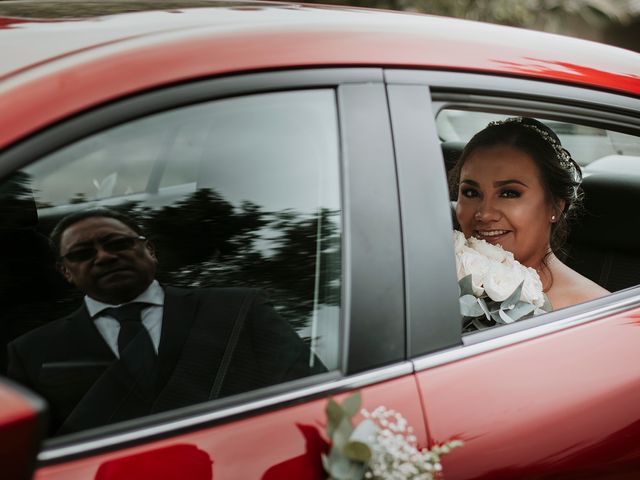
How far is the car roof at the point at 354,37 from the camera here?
61.1 inches

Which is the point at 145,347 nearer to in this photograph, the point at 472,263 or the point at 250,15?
the point at 250,15

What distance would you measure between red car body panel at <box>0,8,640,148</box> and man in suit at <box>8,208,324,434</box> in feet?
0.89

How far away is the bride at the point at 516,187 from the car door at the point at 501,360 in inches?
33.0

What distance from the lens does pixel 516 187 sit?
2.78 m

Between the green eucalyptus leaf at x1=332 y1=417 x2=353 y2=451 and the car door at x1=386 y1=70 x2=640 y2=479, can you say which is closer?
the green eucalyptus leaf at x1=332 y1=417 x2=353 y2=451

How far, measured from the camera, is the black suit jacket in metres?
1.51

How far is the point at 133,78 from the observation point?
1408 mm

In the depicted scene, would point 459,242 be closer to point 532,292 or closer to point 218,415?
point 532,292

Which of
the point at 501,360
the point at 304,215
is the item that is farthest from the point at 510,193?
the point at 304,215

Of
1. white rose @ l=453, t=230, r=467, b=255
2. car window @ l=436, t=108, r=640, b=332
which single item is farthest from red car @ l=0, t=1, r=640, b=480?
white rose @ l=453, t=230, r=467, b=255

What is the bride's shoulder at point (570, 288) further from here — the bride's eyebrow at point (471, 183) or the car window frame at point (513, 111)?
the bride's eyebrow at point (471, 183)

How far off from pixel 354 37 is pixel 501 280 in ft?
3.00

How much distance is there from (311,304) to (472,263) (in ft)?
2.91

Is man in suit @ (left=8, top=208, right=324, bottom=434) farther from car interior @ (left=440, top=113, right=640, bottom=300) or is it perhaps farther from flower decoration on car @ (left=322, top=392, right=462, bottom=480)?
car interior @ (left=440, top=113, right=640, bottom=300)
